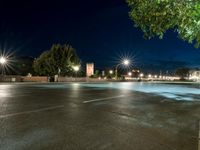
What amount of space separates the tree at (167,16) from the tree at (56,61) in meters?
57.3

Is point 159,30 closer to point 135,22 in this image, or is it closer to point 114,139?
point 135,22

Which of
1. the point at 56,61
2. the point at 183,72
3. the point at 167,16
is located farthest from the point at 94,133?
the point at 183,72

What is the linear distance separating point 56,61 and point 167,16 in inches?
2308

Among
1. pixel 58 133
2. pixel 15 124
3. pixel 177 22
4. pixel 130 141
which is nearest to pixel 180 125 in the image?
pixel 130 141

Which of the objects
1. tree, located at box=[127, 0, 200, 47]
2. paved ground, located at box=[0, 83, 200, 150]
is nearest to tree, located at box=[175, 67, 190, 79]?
paved ground, located at box=[0, 83, 200, 150]

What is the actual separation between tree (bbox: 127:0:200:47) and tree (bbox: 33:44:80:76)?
188 feet

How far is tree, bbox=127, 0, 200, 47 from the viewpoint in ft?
21.6

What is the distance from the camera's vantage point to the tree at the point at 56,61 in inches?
2532

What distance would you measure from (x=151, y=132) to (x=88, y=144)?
2421 mm

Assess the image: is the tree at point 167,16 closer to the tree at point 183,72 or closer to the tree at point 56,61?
the tree at point 56,61

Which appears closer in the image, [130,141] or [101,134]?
[130,141]

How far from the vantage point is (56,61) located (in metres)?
64.2

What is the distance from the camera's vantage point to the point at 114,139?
21.5ft

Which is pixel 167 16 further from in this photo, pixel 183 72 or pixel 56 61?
pixel 183 72
